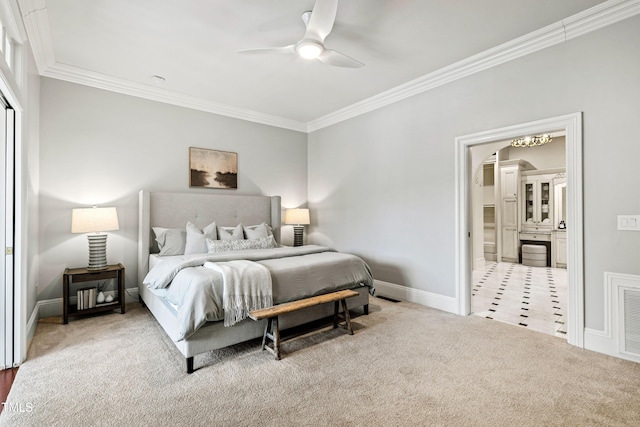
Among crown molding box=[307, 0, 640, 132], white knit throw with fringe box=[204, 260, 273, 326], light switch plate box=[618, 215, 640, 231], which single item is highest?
crown molding box=[307, 0, 640, 132]

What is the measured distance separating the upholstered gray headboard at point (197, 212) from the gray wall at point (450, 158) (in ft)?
3.35

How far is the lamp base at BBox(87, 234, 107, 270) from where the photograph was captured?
3.59 metres

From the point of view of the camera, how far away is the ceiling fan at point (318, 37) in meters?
2.20

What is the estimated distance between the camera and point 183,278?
2.64 meters

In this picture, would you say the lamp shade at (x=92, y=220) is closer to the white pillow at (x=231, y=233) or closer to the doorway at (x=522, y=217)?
the white pillow at (x=231, y=233)

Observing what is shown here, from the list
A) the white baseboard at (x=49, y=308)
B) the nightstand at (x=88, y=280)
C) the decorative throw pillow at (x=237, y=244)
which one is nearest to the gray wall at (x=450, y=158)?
the decorative throw pillow at (x=237, y=244)

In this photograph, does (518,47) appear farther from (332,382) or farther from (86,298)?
(86,298)

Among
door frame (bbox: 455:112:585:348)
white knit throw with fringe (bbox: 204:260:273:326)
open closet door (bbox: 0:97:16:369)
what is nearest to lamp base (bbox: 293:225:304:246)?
white knit throw with fringe (bbox: 204:260:273:326)

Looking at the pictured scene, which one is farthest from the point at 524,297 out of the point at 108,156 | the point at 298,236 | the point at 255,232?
the point at 108,156

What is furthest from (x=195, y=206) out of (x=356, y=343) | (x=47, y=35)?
(x=356, y=343)

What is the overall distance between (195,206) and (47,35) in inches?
92.1

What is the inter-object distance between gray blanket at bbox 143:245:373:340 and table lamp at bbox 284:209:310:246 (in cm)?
136

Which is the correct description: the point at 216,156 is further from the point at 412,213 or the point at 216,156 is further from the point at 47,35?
the point at 412,213

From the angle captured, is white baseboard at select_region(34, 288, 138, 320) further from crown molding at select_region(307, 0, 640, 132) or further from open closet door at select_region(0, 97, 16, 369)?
crown molding at select_region(307, 0, 640, 132)
